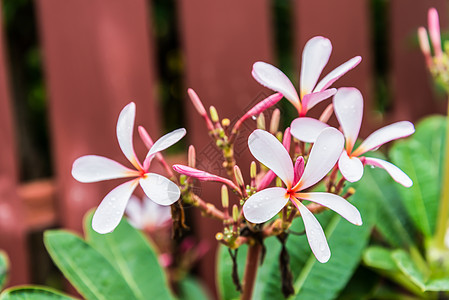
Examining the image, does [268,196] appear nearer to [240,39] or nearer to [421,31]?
[421,31]

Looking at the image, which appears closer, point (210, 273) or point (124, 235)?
point (124, 235)

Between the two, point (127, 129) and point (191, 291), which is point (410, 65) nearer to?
point (191, 291)

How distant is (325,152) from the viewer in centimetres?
42

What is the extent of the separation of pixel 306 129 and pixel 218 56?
0.84m

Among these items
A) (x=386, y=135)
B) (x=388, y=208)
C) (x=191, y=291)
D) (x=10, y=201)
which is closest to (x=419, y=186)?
(x=388, y=208)

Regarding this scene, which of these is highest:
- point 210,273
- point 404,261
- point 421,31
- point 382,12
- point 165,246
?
point 421,31

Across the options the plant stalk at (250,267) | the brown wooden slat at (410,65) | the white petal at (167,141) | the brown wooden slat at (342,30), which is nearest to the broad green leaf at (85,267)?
the plant stalk at (250,267)

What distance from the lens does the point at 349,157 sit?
46cm

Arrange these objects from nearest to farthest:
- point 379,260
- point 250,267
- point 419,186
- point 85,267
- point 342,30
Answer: point 250,267, point 85,267, point 379,260, point 419,186, point 342,30

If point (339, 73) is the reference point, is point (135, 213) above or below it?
below

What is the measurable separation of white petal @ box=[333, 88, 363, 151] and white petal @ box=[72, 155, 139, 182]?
0.66 feet

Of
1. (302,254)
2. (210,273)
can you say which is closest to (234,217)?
(302,254)

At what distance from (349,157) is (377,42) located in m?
1.80

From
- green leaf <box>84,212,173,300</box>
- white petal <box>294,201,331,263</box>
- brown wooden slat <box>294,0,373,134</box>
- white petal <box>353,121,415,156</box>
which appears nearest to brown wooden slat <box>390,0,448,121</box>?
brown wooden slat <box>294,0,373,134</box>
